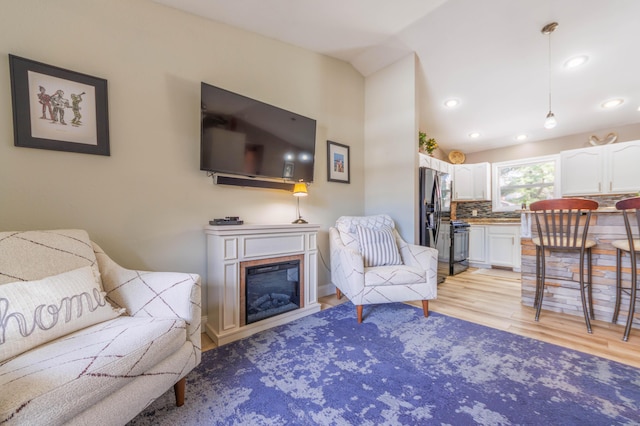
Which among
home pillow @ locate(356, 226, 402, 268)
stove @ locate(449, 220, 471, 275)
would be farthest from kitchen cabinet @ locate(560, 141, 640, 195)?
home pillow @ locate(356, 226, 402, 268)

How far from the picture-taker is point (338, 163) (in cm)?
311

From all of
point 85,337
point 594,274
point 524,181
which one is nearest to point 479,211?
point 524,181

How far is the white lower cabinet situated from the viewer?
4160 mm

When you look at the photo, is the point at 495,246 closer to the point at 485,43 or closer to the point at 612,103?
the point at 612,103

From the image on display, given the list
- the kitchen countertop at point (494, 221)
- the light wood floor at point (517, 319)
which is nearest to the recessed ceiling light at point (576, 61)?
the kitchen countertop at point (494, 221)

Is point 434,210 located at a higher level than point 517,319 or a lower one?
higher

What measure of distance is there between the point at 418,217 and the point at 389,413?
220cm

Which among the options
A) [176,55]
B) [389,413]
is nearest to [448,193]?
[389,413]

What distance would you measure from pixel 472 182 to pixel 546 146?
4.03ft

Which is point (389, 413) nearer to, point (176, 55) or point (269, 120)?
point (269, 120)

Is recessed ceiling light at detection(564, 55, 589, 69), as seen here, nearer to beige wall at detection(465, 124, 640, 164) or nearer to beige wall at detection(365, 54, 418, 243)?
beige wall at detection(365, 54, 418, 243)

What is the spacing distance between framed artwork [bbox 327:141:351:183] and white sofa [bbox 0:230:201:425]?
6.84 feet

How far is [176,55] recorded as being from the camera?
6.47ft

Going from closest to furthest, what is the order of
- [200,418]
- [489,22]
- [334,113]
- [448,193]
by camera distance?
1. [200,418]
2. [489,22]
3. [334,113]
4. [448,193]
